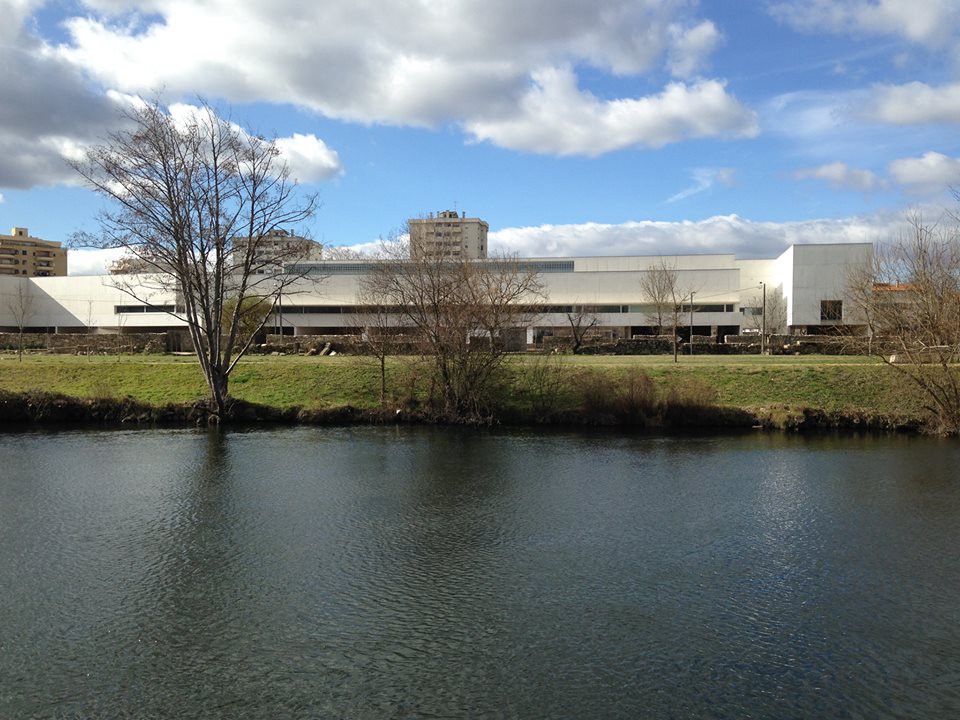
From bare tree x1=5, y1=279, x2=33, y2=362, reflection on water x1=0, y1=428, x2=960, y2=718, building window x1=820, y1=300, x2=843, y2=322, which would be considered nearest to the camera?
reflection on water x1=0, y1=428, x2=960, y2=718

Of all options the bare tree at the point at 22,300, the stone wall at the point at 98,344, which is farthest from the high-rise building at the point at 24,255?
the stone wall at the point at 98,344

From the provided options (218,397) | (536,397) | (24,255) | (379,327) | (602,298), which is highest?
(24,255)

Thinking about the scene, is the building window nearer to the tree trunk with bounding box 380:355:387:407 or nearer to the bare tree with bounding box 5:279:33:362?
the tree trunk with bounding box 380:355:387:407

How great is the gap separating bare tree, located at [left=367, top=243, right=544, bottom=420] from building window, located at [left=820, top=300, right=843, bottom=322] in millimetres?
53268

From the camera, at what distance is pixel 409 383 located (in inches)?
1351

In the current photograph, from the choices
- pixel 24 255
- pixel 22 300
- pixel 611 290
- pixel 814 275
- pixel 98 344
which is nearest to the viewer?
pixel 98 344

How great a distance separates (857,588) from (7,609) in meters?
12.6

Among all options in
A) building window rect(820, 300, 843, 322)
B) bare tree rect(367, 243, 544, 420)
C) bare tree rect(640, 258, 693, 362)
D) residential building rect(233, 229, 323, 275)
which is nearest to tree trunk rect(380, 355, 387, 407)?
bare tree rect(367, 243, 544, 420)

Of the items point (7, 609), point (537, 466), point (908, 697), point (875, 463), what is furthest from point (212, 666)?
point (875, 463)

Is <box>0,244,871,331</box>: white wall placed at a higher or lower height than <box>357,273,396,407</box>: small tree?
higher

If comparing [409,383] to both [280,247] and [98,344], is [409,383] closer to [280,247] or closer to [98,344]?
[280,247]

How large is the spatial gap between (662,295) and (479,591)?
6387cm

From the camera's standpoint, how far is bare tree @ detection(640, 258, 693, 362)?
7294 cm

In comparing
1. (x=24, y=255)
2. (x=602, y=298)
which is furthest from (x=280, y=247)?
(x=24, y=255)
